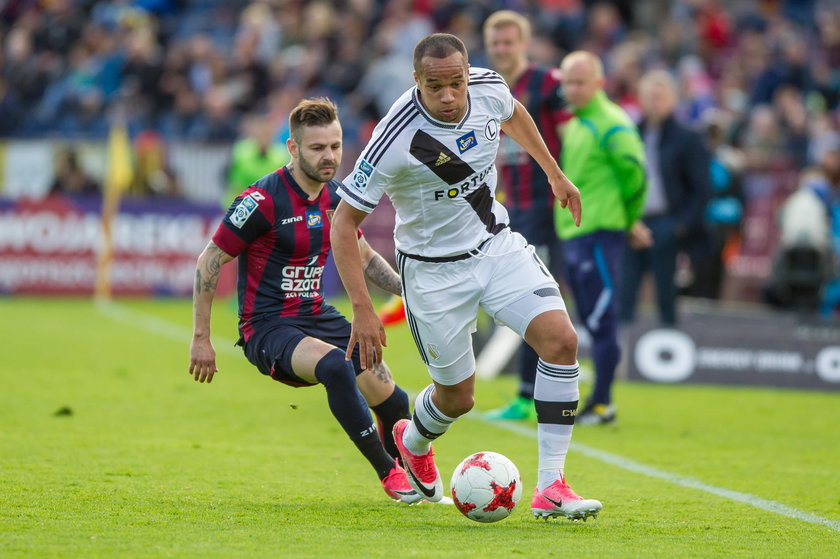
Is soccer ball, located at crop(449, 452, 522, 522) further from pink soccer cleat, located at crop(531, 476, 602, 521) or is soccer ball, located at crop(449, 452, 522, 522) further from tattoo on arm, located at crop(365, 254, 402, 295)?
tattoo on arm, located at crop(365, 254, 402, 295)

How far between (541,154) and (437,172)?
0.67 m

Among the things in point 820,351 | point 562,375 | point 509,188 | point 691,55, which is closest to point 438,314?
point 562,375

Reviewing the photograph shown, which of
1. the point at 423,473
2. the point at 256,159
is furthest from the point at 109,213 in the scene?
the point at 423,473

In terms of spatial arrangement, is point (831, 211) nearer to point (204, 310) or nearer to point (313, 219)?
point (313, 219)

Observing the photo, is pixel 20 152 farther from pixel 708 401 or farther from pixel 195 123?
pixel 708 401

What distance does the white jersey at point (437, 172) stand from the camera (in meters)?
5.69

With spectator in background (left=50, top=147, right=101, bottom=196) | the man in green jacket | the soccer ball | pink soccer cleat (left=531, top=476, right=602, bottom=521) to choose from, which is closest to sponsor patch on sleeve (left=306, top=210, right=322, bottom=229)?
the soccer ball

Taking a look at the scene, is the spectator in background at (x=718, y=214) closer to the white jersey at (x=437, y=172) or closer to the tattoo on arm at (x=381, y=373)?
the tattoo on arm at (x=381, y=373)

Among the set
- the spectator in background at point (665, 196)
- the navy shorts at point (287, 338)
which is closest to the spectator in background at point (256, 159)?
the spectator in background at point (665, 196)

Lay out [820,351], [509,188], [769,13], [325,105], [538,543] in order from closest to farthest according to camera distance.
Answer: [538,543] → [325,105] → [509,188] → [820,351] → [769,13]

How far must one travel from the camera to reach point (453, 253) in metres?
5.97

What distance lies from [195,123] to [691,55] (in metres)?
8.88

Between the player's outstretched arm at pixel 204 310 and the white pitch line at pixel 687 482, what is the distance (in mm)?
2632

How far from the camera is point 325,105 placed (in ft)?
21.5
